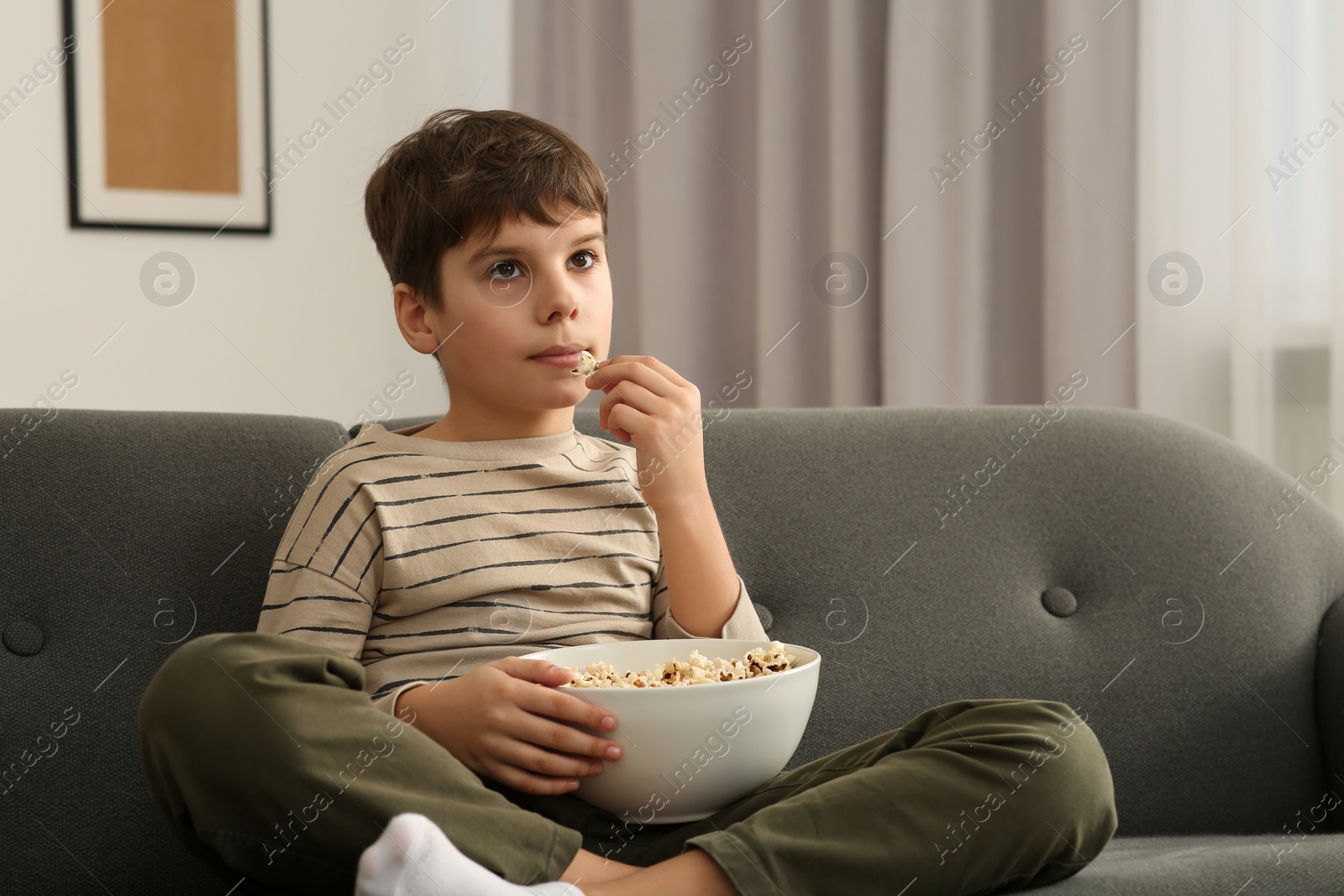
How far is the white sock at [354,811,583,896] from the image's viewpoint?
0.69 meters

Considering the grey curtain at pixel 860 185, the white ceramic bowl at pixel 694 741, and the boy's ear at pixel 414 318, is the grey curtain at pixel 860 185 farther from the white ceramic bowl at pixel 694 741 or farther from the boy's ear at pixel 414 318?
the white ceramic bowl at pixel 694 741

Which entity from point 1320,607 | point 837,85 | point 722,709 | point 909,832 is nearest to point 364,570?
point 722,709

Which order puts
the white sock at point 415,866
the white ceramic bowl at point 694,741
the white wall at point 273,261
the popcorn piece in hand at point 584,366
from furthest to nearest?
the white wall at point 273,261
the popcorn piece in hand at point 584,366
the white ceramic bowl at point 694,741
the white sock at point 415,866

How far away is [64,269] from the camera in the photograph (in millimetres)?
2074

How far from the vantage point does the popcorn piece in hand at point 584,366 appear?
1.07 m

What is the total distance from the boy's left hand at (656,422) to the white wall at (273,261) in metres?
1.23

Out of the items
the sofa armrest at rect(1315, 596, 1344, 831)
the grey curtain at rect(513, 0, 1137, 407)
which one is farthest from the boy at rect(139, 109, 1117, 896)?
the grey curtain at rect(513, 0, 1137, 407)

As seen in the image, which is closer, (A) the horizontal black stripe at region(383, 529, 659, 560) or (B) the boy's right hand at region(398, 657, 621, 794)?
(B) the boy's right hand at region(398, 657, 621, 794)

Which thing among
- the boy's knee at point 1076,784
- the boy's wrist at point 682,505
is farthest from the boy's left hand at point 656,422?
the boy's knee at point 1076,784

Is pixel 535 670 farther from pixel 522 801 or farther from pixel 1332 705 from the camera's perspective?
pixel 1332 705

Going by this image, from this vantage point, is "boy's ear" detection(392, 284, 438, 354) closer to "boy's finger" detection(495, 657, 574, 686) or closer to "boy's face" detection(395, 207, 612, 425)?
"boy's face" detection(395, 207, 612, 425)

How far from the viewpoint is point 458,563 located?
1019 millimetres

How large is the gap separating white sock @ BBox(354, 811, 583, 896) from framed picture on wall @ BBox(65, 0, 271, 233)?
1.75m

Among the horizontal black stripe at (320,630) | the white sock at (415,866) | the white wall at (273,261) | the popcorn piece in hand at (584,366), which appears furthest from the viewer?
the white wall at (273,261)
